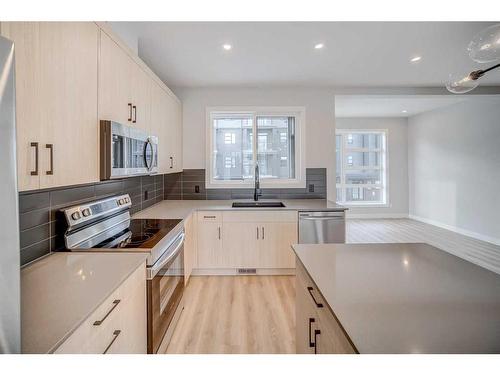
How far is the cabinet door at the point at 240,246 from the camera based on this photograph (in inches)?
137

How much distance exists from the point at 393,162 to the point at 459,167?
6.03 ft

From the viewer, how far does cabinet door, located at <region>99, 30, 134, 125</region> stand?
1.68 m

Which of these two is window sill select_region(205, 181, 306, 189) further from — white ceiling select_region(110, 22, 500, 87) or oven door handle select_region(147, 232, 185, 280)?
oven door handle select_region(147, 232, 185, 280)

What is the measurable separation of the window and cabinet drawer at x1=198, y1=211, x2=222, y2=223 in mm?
5031

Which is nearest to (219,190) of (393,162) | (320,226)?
(320,226)

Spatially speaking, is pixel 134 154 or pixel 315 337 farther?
pixel 134 154

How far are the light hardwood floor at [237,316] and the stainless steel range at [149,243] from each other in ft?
0.77

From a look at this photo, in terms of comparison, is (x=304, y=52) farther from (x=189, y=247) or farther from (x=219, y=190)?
(x=189, y=247)

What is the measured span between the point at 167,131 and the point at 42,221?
1.93 metres

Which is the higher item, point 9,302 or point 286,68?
point 286,68
